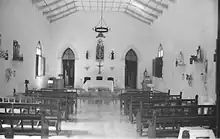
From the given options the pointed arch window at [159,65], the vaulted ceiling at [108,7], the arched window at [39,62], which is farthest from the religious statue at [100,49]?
the pointed arch window at [159,65]

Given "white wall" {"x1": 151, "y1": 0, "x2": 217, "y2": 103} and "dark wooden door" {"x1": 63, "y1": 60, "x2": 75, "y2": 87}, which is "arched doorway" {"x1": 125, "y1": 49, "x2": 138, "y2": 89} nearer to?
"white wall" {"x1": 151, "y1": 0, "x2": 217, "y2": 103}

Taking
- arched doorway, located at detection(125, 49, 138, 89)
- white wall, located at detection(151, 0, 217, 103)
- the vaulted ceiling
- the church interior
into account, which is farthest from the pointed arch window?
arched doorway, located at detection(125, 49, 138, 89)

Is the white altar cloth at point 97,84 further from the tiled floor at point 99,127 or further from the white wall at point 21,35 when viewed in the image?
the tiled floor at point 99,127

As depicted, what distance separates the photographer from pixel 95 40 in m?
17.0

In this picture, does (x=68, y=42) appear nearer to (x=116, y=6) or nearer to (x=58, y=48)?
(x=58, y=48)

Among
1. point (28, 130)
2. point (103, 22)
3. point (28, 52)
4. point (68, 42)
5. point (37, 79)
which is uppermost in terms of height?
point (103, 22)

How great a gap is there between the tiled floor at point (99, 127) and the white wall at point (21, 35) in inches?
113

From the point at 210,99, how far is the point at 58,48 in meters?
11.2

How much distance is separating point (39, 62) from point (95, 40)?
3.83m

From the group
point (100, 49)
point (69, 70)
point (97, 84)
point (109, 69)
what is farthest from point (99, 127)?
point (69, 70)

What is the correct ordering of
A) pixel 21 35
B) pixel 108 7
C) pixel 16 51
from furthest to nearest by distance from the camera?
pixel 108 7 < pixel 21 35 < pixel 16 51

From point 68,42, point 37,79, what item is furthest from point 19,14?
point 68,42

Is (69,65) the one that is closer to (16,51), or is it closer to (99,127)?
(16,51)

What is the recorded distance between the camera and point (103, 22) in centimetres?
1703
